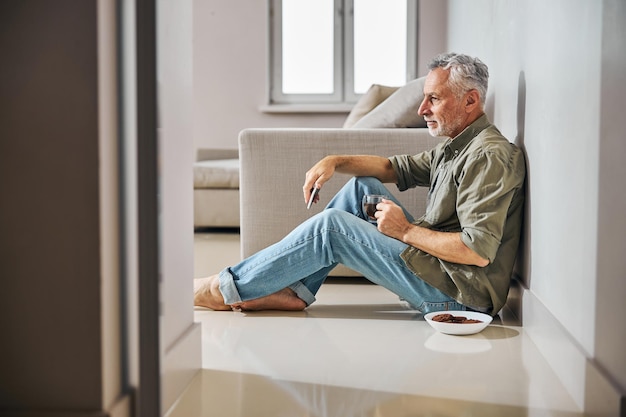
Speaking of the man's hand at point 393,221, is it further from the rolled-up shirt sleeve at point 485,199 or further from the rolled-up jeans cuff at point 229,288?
the rolled-up jeans cuff at point 229,288

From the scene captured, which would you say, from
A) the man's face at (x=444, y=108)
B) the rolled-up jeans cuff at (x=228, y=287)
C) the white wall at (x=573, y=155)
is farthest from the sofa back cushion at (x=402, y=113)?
the rolled-up jeans cuff at (x=228, y=287)

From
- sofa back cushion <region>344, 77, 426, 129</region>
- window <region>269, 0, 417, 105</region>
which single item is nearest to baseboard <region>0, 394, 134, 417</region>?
sofa back cushion <region>344, 77, 426, 129</region>

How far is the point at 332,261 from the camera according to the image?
2.76m

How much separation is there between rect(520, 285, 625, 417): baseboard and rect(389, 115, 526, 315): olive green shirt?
0.13 m

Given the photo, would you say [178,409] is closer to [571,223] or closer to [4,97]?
[4,97]

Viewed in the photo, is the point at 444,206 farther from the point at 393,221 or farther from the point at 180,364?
the point at 180,364

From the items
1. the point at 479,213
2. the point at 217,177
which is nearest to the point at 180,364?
the point at 479,213

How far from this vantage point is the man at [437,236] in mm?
2545

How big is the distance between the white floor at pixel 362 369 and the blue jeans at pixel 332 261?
0.10 metres

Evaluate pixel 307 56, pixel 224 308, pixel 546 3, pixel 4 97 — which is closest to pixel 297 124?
pixel 307 56

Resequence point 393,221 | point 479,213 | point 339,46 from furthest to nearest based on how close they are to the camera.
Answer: point 339,46 < point 393,221 < point 479,213

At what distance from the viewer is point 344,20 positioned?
6.85 meters

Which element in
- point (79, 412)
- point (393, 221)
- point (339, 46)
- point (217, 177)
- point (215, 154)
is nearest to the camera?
point (79, 412)

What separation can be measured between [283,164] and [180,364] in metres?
1.63
